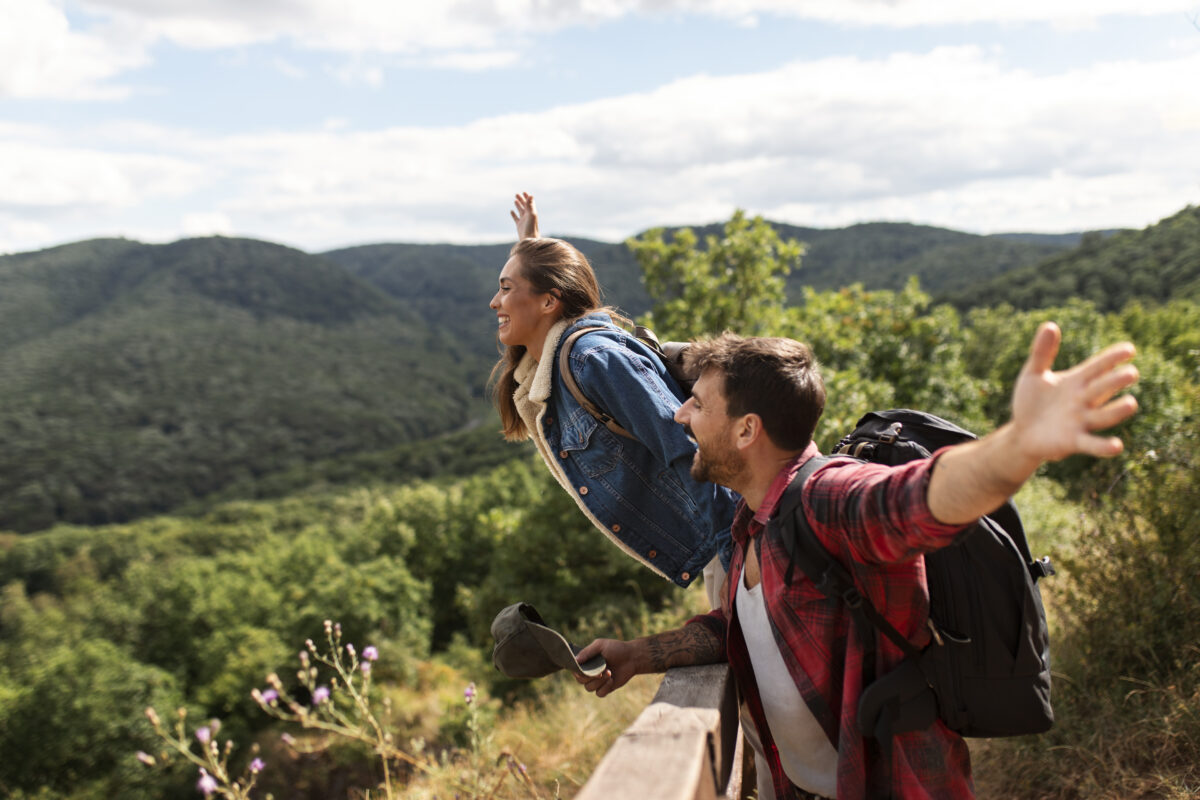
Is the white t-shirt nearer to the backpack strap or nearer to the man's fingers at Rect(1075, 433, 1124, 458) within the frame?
the backpack strap

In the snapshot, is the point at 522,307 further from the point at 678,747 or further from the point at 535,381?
the point at 678,747

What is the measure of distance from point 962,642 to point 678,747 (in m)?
0.69

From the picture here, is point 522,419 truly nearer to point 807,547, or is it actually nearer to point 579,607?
point 807,547

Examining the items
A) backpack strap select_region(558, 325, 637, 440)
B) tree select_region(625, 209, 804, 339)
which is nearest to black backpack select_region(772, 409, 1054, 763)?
backpack strap select_region(558, 325, 637, 440)

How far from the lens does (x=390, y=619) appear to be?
2786 cm

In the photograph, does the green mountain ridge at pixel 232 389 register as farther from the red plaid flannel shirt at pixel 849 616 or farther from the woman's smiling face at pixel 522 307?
the red plaid flannel shirt at pixel 849 616

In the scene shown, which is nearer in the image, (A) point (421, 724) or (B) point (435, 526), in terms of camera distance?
(A) point (421, 724)

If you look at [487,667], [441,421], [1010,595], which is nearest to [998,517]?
[1010,595]

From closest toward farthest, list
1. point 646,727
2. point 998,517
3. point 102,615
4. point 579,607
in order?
point 646,727, point 998,517, point 579,607, point 102,615

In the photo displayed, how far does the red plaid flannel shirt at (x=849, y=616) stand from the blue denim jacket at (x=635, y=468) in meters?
0.54

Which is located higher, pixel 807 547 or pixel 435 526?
pixel 807 547

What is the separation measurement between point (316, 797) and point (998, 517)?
2314 cm

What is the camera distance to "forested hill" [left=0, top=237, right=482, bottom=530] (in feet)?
389

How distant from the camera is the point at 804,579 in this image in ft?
5.43
